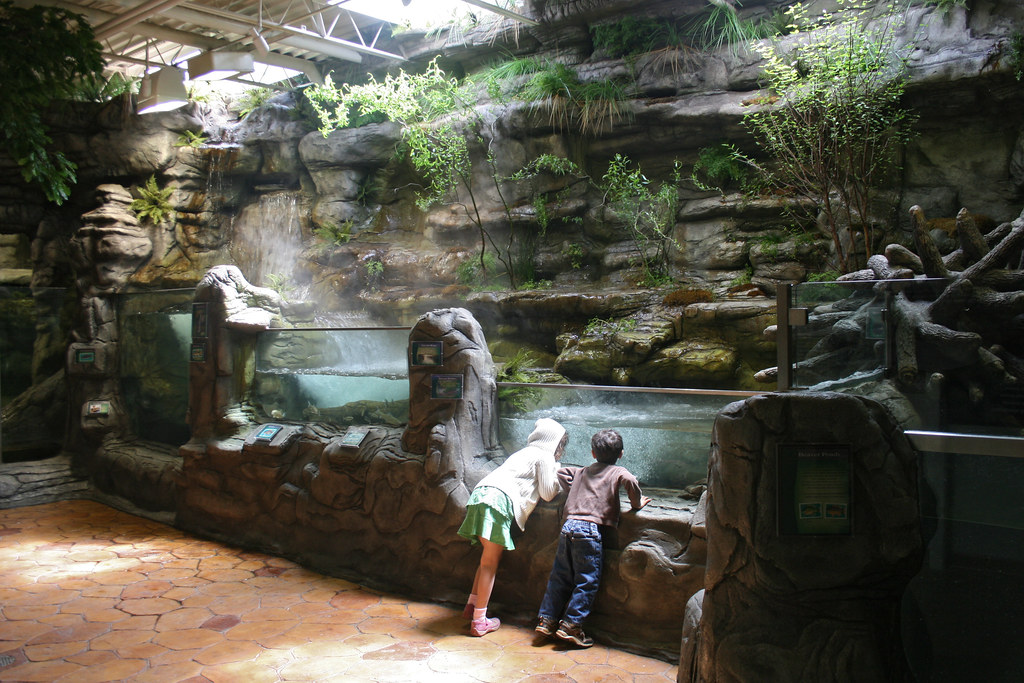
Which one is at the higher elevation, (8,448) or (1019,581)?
(1019,581)

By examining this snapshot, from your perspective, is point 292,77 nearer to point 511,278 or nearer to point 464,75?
point 464,75

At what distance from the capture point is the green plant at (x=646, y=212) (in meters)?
8.95

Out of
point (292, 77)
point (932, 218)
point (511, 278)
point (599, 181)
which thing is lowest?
point (511, 278)

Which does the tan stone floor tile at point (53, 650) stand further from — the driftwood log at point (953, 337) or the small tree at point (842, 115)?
the small tree at point (842, 115)

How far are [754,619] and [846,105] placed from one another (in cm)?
642

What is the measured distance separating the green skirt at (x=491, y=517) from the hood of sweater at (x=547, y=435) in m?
0.45

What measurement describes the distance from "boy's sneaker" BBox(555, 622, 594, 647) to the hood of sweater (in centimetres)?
109

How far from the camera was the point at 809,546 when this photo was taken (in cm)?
250

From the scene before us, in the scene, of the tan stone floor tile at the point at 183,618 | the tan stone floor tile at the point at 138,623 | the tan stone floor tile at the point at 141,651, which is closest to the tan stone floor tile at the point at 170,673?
the tan stone floor tile at the point at 141,651

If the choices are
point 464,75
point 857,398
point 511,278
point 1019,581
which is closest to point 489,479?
point 857,398

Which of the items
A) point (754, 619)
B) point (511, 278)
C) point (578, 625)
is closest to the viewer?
point (754, 619)

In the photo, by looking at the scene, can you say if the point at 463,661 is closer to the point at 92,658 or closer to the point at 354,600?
the point at 354,600

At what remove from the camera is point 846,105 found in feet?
23.5

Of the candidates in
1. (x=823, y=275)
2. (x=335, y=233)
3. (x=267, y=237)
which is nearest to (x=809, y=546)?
(x=823, y=275)
